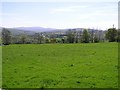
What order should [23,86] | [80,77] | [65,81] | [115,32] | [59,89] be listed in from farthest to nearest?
[115,32] < [80,77] < [65,81] < [23,86] < [59,89]

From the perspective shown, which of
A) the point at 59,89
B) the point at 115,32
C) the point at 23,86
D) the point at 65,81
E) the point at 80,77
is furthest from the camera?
the point at 115,32

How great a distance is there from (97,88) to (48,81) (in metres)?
3.66

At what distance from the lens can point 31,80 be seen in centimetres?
1814

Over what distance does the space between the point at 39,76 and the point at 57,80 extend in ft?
7.59

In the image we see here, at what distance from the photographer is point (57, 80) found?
17.9 m

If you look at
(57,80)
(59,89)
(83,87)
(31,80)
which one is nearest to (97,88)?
(83,87)

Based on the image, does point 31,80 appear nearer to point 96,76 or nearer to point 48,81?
point 48,81

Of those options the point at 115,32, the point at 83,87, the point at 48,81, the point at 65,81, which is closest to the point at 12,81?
the point at 48,81

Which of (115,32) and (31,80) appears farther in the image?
(115,32)

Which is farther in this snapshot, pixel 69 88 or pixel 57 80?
pixel 57 80

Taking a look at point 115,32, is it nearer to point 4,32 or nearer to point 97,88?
point 4,32

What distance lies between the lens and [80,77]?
18984mm

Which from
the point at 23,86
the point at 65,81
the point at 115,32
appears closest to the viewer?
the point at 23,86

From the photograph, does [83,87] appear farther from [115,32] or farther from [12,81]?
[115,32]
